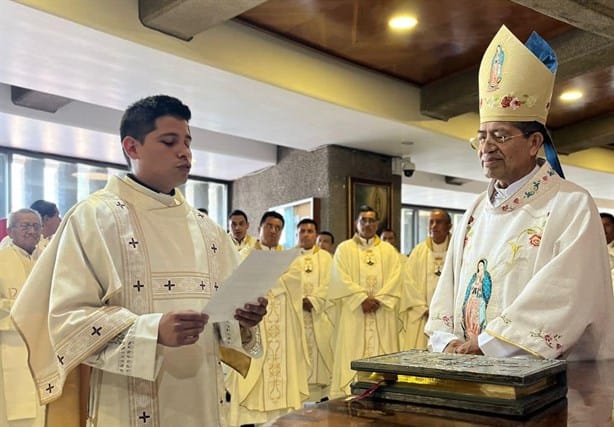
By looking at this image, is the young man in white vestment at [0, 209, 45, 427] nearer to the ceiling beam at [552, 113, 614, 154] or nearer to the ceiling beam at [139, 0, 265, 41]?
the ceiling beam at [139, 0, 265, 41]

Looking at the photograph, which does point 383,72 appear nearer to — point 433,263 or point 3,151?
point 433,263

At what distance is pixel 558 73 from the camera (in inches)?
221

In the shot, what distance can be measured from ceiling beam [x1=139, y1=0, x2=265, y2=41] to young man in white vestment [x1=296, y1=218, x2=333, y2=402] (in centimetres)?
266

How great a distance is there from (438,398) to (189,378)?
3.08 feet

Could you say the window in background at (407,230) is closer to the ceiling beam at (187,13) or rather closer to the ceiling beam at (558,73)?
the ceiling beam at (558,73)

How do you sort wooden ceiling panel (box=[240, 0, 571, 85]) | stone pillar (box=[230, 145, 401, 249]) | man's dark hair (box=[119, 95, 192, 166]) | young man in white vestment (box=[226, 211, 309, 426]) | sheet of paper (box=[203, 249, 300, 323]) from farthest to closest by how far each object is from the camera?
stone pillar (box=[230, 145, 401, 249]) → young man in white vestment (box=[226, 211, 309, 426]) → wooden ceiling panel (box=[240, 0, 571, 85]) → man's dark hair (box=[119, 95, 192, 166]) → sheet of paper (box=[203, 249, 300, 323])

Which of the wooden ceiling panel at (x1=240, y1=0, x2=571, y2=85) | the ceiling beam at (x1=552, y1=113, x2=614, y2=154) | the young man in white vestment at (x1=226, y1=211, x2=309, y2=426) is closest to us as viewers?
the wooden ceiling panel at (x1=240, y1=0, x2=571, y2=85)

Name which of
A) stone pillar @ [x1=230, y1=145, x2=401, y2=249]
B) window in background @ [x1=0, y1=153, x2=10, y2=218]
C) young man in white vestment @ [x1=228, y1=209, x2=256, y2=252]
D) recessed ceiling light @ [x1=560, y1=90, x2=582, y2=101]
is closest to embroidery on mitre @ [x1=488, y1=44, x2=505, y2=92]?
young man in white vestment @ [x1=228, y1=209, x2=256, y2=252]

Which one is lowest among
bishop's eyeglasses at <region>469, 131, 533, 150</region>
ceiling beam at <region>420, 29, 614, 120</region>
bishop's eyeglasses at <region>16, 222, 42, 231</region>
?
bishop's eyeglasses at <region>16, 222, 42, 231</region>

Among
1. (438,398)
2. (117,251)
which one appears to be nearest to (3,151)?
(117,251)

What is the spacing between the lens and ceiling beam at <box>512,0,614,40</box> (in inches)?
150

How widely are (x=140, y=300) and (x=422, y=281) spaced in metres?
4.75

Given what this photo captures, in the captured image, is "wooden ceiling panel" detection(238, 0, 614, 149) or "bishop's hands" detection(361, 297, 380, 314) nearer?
"wooden ceiling panel" detection(238, 0, 614, 149)

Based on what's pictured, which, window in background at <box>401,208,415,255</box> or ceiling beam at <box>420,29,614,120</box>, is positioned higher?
ceiling beam at <box>420,29,614,120</box>
